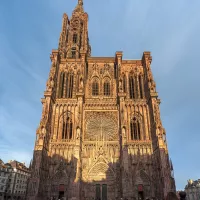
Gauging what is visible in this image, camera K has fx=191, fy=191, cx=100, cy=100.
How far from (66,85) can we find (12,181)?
37.2 m

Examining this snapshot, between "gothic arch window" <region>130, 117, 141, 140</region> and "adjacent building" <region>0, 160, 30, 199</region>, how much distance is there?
110ft

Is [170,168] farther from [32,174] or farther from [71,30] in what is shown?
[71,30]

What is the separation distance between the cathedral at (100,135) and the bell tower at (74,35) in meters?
4.71

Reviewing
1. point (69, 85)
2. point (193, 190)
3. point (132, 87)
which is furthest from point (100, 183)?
point (193, 190)

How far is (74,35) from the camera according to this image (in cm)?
4556

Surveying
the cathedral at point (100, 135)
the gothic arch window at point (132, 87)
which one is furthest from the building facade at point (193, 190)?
the gothic arch window at point (132, 87)

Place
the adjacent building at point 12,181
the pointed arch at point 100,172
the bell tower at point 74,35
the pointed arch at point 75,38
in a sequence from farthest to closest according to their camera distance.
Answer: the adjacent building at point 12,181 < the pointed arch at point 75,38 < the bell tower at point 74,35 < the pointed arch at point 100,172

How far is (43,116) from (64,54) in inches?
698

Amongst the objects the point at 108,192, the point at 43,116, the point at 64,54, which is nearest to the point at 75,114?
the point at 43,116

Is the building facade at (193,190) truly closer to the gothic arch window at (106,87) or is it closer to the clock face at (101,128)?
the clock face at (101,128)

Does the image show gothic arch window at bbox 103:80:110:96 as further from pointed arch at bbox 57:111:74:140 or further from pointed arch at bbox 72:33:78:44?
pointed arch at bbox 72:33:78:44

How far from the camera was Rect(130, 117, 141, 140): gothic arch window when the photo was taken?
3005 cm

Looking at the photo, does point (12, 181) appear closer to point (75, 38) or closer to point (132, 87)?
point (75, 38)

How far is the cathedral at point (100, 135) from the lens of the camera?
25469 mm
